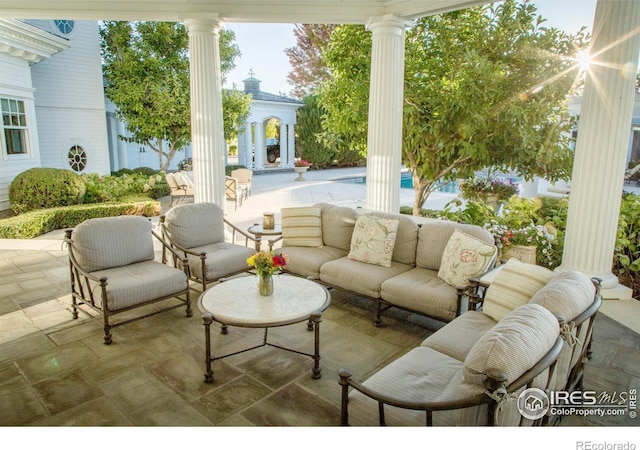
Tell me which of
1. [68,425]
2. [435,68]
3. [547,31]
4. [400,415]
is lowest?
[68,425]

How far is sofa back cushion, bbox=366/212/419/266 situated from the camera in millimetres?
4523

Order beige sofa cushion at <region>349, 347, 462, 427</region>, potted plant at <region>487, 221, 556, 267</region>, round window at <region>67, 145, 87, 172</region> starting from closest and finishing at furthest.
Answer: beige sofa cushion at <region>349, 347, 462, 427</region> → potted plant at <region>487, 221, 556, 267</region> → round window at <region>67, 145, 87, 172</region>

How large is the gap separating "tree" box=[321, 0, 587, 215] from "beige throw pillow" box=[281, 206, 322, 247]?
295 centimetres

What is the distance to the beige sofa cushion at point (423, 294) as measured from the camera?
12.1 ft

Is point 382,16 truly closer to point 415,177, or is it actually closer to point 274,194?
point 415,177

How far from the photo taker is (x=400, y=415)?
2.13m

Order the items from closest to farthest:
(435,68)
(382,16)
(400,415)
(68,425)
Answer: (400,415)
(68,425)
(382,16)
(435,68)

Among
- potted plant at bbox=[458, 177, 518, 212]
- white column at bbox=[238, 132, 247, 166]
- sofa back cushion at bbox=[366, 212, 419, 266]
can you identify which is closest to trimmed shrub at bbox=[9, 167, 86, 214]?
sofa back cushion at bbox=[366, 212, 419, 266]

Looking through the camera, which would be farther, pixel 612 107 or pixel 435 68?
pixel 435 68

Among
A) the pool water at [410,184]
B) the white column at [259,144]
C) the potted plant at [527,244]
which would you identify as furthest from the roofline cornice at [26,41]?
the pool water at [410,184]

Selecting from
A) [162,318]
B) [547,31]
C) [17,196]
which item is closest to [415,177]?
[547,31]

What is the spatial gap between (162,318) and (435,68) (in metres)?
5.81

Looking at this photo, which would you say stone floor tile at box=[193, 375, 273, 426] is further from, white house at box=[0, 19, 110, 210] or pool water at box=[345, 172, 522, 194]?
pool water at box=[345, 172, 522, 194]

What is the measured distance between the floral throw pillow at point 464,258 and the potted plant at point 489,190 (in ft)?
19.5
